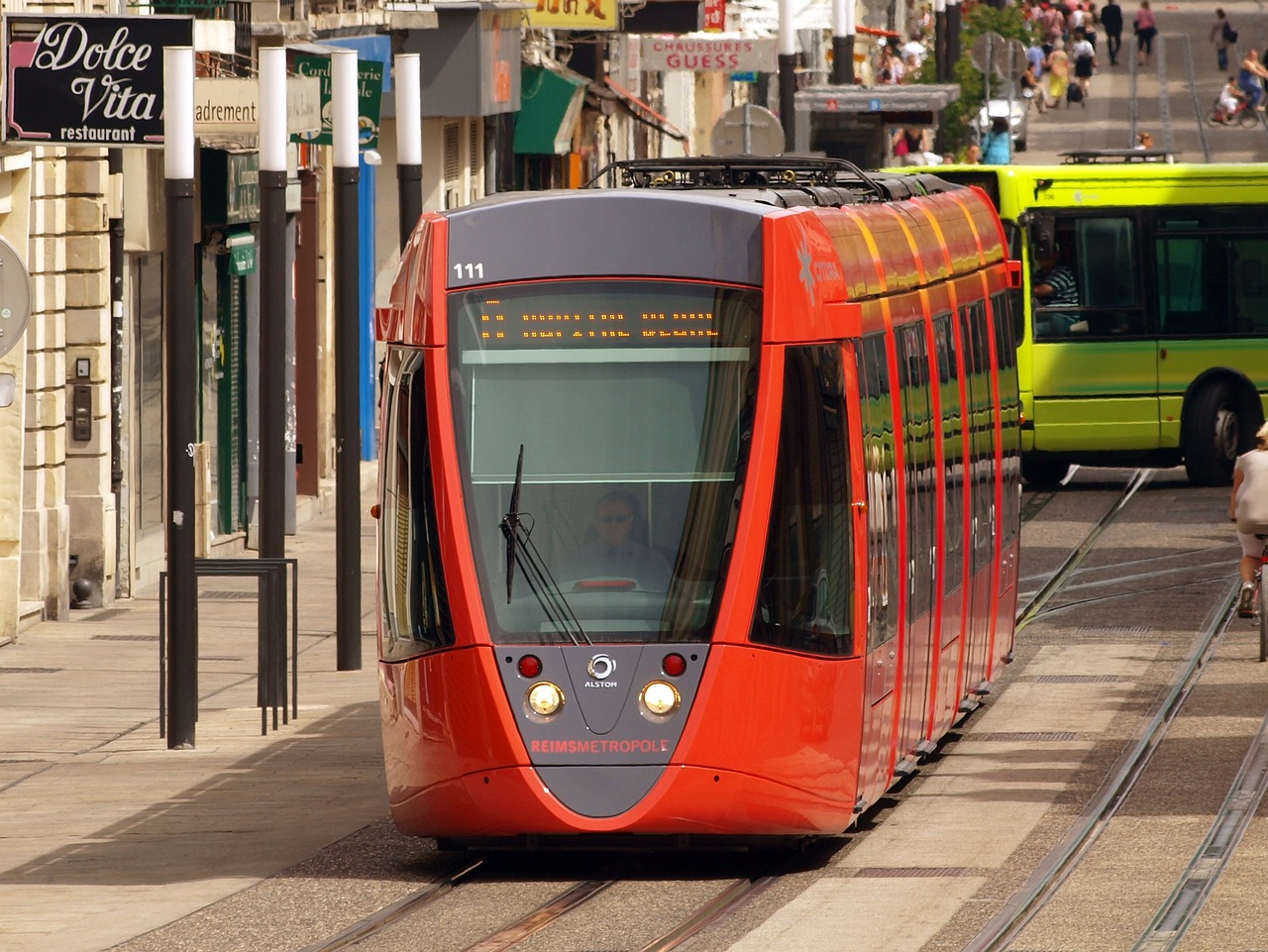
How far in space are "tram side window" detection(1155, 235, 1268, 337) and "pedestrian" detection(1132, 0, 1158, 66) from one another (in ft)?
162

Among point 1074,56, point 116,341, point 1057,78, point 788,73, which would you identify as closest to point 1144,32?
point 1074,56

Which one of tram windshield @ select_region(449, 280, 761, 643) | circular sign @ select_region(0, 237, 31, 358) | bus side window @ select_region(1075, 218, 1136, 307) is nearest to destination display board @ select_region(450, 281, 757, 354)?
tram windshield @ select_region(449, 280, 761, 643)

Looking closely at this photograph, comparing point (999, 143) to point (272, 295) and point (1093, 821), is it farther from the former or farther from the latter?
point (1093, 821)

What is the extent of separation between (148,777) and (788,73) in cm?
1623

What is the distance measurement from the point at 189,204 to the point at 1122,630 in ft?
24.1

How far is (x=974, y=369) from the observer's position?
49.1ft

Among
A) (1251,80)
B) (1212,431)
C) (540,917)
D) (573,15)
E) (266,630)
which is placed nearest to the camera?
(540,917)

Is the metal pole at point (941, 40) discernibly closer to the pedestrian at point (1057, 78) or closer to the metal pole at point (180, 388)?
the pedestrian at point (1057, 78)

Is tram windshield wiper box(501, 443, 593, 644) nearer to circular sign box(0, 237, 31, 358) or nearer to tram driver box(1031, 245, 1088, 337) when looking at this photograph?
circular sign box(0, 237, 31, 358)

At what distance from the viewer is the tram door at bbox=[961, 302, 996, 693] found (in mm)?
14664

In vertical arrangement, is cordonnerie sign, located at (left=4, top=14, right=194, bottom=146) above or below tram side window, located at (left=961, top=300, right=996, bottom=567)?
above

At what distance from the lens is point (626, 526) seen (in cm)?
1081

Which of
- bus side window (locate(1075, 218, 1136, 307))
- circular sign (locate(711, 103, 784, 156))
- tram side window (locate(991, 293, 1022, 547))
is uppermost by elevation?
circular sign (locate(711, 103, 784, 156))

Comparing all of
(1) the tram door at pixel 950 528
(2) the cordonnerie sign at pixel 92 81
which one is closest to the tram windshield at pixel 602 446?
(1) the tram door at pixel 950 528
